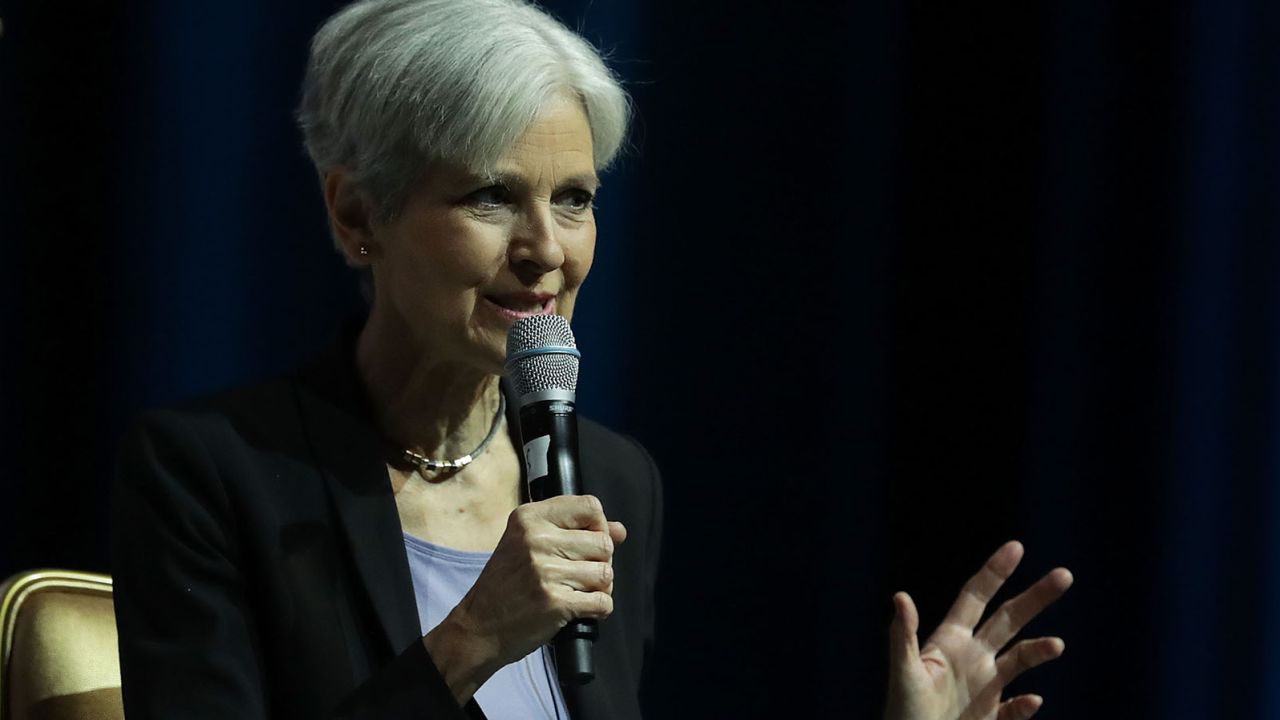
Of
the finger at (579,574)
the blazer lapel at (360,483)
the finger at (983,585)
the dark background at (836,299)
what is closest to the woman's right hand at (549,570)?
the finger at (579,574)

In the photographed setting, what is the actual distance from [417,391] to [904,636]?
56 cm

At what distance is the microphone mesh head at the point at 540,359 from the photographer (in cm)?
132

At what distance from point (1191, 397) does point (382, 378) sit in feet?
3.95

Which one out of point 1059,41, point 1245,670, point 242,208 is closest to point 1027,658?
point 1245,670

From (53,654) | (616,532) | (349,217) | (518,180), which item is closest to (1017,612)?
(616,532)

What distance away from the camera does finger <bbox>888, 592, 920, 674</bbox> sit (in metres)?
1.63

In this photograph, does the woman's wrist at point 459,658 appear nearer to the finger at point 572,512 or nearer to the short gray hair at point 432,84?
the finger at point 572,512

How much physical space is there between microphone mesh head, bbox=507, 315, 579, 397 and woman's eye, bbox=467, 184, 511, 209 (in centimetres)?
15

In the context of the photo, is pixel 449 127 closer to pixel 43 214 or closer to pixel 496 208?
pixel 496 208

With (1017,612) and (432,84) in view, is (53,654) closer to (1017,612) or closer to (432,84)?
(432,84)

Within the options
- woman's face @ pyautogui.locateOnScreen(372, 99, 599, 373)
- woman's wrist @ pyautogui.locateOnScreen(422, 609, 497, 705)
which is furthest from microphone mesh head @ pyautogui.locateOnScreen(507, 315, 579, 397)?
woman's wrist @ pyautogui.locateOnScreen(422, 609, 497, 705)

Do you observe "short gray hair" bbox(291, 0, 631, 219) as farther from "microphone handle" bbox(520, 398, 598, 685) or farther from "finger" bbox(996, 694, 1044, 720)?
"finger" bbox(996, 694, 1044, 720)

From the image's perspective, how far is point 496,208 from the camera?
1.54 meters

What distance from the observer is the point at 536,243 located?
1.52 metres
